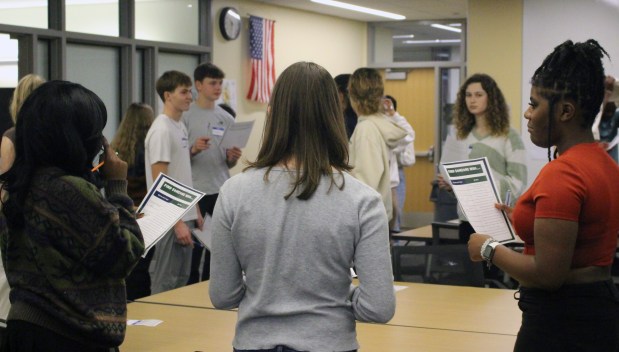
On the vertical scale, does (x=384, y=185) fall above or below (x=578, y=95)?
below

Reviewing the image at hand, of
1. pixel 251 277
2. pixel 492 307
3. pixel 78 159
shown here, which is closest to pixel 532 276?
pixel 251 277

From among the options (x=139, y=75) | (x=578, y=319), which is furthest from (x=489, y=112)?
A: (x=139, y=75)

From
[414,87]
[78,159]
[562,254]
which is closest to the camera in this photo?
[562,254]

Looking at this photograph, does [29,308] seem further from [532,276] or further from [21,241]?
[532,276]

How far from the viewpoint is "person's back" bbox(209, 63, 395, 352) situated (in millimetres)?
2004

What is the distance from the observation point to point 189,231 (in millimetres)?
5340

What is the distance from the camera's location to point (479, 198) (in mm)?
3031

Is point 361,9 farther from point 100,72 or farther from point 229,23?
point 100,72

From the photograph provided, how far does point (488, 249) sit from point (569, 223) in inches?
11.8

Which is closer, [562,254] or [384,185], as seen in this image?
[562,254]

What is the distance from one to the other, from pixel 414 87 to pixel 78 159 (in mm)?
11034

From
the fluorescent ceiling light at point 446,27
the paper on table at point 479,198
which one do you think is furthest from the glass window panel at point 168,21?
the paper on table at point 479,198

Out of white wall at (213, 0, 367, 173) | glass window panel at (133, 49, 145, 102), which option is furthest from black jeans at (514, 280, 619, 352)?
white wall at (213, 0, 367, 173)

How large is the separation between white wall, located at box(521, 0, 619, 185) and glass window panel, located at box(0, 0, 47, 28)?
445 centimetres
